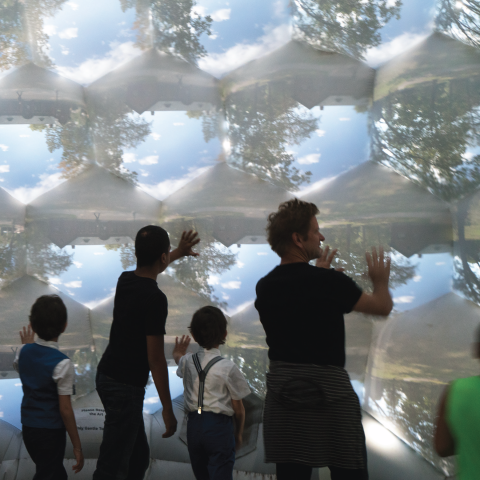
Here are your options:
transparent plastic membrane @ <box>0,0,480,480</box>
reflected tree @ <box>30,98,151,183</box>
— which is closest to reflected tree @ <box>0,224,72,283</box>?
transparent plastic membrane @ <box>0,0,480,480</box>

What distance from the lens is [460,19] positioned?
4.58ft

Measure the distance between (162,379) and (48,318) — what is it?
36cm

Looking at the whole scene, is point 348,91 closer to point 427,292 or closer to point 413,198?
point 413,198

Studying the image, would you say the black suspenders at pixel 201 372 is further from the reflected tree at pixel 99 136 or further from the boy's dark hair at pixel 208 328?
the reflected tree at pixel 99 136

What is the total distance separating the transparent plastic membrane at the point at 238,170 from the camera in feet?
4.81

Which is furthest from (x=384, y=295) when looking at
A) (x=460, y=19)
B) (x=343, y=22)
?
(x=343, y=22)

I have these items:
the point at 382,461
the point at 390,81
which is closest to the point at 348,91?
Result: the point at 390,81

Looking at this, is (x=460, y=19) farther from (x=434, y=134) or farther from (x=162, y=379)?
(x=162, y=379)

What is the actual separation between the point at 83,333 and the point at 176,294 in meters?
0.39

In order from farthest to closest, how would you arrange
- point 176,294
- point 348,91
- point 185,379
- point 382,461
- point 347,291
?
1. point 176,294
2. point 348,91
3. point 382,461
4. point 185,379
5. point 347,291

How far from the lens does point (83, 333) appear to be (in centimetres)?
187

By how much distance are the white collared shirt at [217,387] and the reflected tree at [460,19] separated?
1.11 metres

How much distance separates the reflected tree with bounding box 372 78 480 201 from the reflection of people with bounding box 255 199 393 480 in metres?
0.62

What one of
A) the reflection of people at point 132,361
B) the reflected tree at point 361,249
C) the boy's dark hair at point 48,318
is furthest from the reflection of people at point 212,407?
the reflected tree at point 361,249
